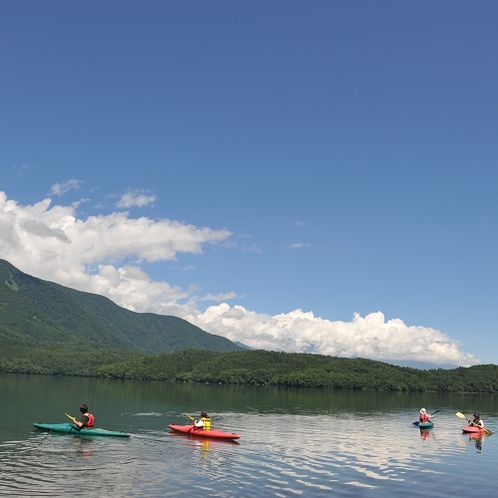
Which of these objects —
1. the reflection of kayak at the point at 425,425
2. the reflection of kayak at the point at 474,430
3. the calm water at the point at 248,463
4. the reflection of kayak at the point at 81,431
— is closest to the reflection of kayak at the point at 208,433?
the calm water at the point at 248,463

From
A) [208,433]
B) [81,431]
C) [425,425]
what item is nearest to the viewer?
[81,431]

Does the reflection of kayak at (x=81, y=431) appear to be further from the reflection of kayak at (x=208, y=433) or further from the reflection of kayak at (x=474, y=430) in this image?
the reflection of kayak at (x=474, y=430)

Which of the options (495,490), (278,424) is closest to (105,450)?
(495,490)

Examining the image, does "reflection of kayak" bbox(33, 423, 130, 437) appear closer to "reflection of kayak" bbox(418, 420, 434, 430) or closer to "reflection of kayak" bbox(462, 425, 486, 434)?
"reflection of kayak" bbox(418, 420, 434, 430)

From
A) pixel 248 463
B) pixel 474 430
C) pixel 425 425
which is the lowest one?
pixel 248 463

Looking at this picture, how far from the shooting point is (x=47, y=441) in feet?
134

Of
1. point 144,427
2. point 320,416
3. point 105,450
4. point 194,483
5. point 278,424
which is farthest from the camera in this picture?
point 320,416

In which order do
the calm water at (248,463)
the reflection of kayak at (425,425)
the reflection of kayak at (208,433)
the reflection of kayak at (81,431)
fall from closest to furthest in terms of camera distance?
the calm water at (248,463), the reflection of kayak at (81,431), the reflection of kayak at (208,433), the reflection of kayak at (425,425)

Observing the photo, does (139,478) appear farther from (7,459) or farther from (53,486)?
(7,459)

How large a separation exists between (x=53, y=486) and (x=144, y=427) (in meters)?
28.5

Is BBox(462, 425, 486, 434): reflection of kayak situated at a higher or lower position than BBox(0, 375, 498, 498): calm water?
higher

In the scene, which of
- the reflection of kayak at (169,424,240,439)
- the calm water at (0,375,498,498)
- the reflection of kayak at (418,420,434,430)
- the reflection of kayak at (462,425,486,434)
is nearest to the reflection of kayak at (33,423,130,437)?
the calm water at (0,375,498,498)

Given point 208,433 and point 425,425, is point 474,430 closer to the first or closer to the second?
point 425,425

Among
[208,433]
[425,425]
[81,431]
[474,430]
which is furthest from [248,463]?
[425,425]
